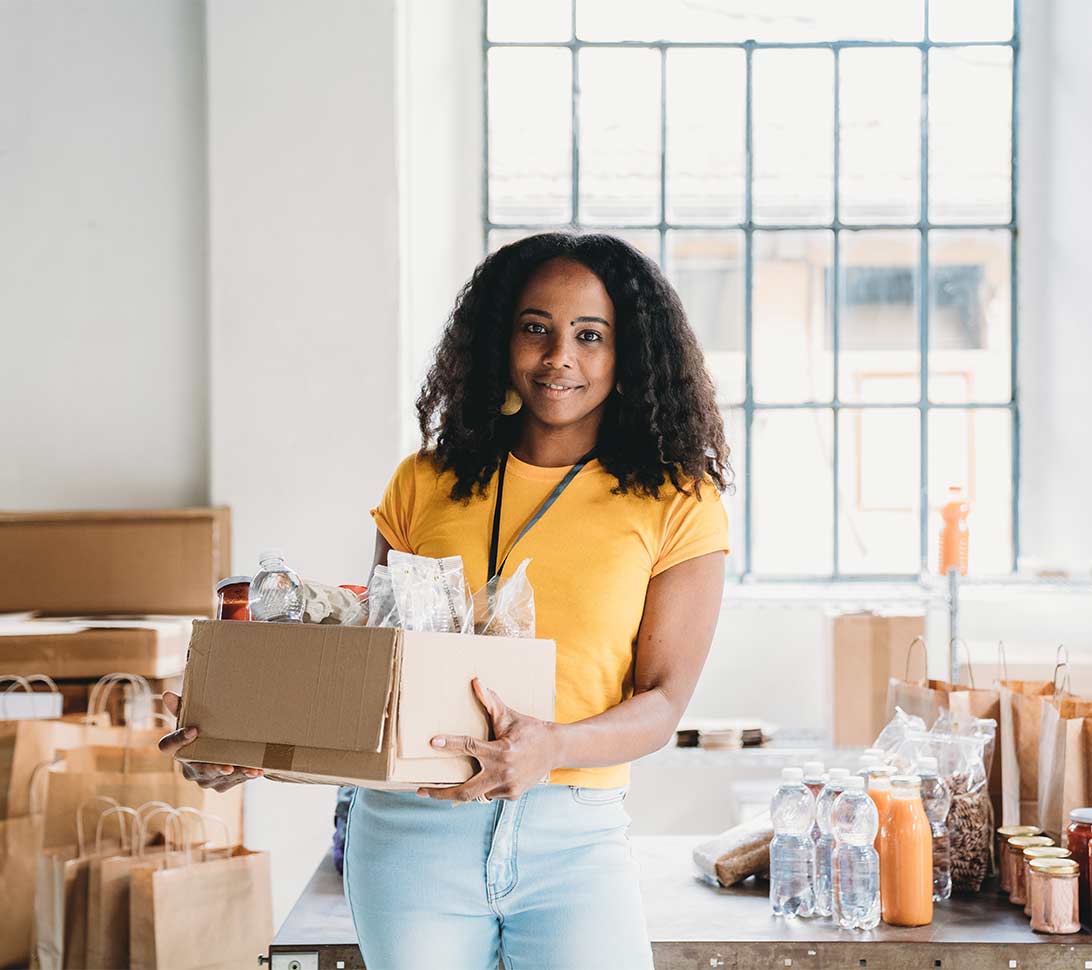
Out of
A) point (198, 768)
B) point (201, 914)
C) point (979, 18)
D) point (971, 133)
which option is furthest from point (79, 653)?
point (979, 18)

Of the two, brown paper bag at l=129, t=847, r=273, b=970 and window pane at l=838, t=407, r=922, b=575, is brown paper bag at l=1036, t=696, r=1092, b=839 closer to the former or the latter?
brown paper bag at l=129, t=847, r=273, b=970

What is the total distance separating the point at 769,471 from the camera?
368 centimetres

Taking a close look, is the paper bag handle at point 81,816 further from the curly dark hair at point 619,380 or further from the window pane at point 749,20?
the window pane at point 749,20

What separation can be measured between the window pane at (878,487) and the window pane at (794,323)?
6.1 inches

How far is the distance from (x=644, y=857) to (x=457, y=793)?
1.05m

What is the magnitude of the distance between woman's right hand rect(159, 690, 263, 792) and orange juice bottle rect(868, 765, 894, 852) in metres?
0.99

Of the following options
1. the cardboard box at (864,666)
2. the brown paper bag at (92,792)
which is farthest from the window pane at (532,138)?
A: the brown paper bag at (92,792)

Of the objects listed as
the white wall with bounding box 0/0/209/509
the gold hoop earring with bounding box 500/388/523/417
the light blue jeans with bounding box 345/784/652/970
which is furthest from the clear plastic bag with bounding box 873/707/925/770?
the white wall with bounding box 0/0/209/509

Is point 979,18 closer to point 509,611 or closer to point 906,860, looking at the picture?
point 906,860

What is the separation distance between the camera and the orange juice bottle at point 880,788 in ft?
6.10

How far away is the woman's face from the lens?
1.54 metres

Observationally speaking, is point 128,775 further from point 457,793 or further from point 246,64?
point 246,64

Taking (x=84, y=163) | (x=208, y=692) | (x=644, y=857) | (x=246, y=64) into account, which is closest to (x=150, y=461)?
(x=84, y=163)

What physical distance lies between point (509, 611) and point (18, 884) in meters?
1.75
